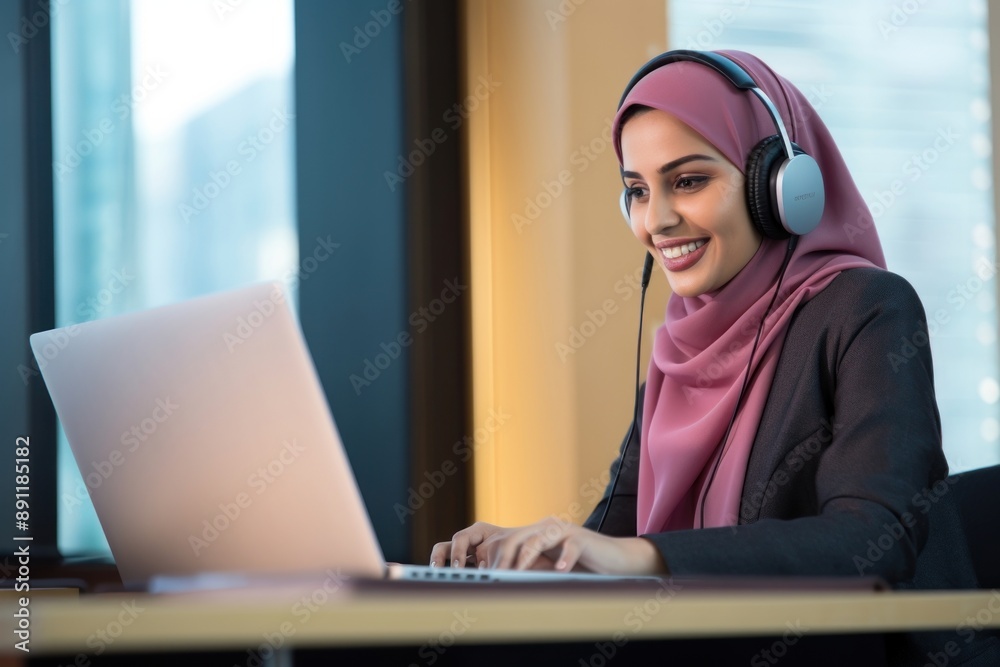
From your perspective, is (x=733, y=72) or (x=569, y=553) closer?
(x=569, y=553)

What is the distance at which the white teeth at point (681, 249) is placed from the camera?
1.43 metres

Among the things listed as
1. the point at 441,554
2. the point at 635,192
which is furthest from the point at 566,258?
the point at 441,554

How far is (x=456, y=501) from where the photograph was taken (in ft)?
8.72

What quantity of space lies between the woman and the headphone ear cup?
0.01 meters

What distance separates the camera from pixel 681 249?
1.44 m

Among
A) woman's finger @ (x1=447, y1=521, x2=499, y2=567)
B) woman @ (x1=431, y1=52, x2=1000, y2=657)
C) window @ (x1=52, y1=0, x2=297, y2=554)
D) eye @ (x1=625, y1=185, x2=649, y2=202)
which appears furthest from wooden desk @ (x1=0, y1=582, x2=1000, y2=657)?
window @ (x1=52, y1=0, x2=297, y2=554)

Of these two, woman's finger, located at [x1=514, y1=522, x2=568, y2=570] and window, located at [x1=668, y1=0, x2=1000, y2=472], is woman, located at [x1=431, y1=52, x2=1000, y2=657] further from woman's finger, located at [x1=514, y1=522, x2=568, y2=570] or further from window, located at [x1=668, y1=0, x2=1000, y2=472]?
window, located at [x1=668, y1=0, x2=1000, y2=472]

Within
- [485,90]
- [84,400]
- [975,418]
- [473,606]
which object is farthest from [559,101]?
[473,606]

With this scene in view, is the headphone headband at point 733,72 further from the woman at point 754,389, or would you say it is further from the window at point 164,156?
the window at point 164,156

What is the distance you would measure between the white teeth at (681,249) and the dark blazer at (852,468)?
0.19m

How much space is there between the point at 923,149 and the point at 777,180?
1417 mm

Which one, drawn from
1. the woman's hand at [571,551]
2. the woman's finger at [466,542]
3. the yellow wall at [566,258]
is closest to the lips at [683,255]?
the woman's finger at [466,542]

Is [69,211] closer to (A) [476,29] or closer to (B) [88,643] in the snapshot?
(A) [476,29]

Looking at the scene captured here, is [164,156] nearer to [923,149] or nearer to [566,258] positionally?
[566,258]
